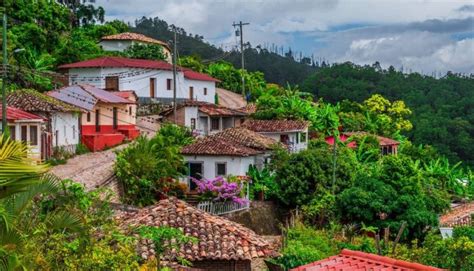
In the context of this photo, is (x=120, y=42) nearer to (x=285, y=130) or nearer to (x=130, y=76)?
(x=130, y=76)

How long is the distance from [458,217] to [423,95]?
5301 cm

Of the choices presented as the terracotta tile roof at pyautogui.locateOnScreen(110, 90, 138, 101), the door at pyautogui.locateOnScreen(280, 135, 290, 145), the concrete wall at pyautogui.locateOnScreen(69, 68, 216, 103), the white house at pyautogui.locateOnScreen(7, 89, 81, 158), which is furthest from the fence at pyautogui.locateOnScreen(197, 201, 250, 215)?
the concrete wall at pyautogui.locateOnScreen(69, 68, 216, 103)

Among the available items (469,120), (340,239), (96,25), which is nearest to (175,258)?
(340,239)

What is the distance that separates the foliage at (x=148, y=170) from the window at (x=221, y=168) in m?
2.07

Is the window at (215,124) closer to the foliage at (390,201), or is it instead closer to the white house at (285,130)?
the white house at (285,130)

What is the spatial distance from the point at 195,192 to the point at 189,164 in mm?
2089

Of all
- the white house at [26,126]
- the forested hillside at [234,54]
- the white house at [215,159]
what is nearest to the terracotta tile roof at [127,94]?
the white house at [215,159]

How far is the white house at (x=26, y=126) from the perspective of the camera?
1086 inches

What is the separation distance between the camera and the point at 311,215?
1232 inches

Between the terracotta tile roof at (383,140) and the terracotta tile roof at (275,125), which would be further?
the terracotta tile roof at (383,140)

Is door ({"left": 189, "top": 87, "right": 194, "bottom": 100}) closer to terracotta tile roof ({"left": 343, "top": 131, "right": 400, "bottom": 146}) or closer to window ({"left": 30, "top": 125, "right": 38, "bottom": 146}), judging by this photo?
terracotta tile roof ({"left": 343, "top": 131, "right": 400, "bottom": 146})

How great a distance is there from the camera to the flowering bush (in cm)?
3012

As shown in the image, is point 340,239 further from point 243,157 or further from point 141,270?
point 141,270

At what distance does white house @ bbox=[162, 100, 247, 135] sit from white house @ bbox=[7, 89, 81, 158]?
8954 mm
